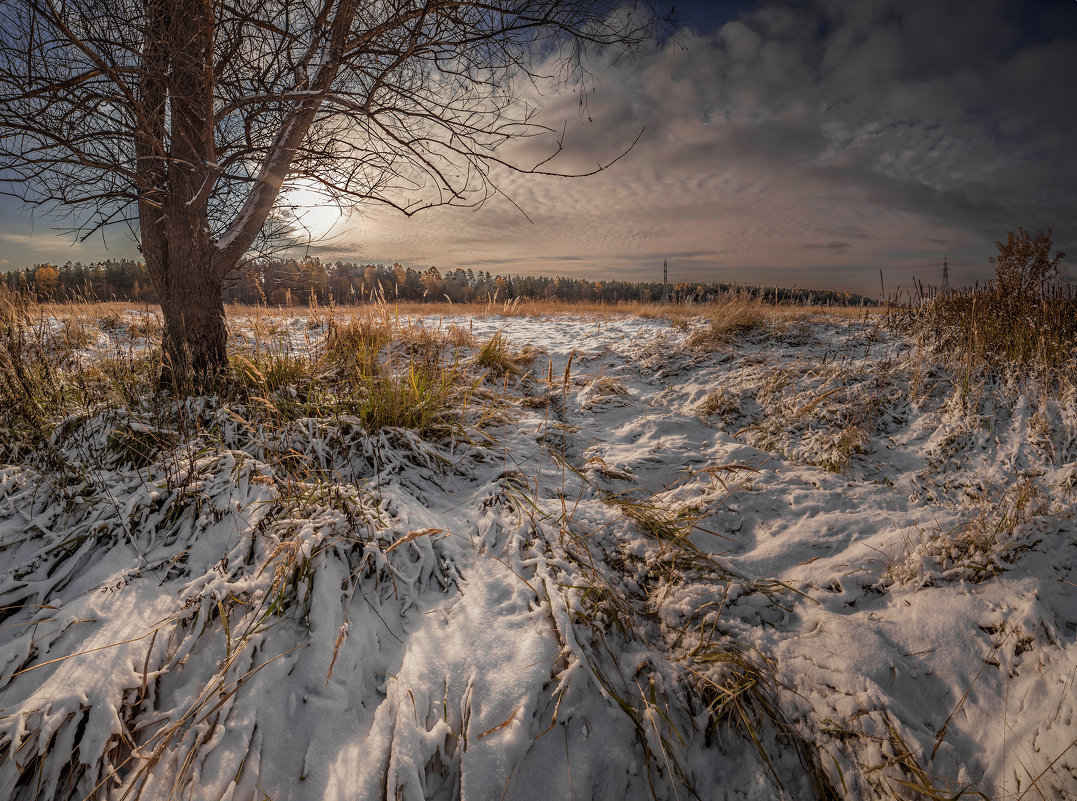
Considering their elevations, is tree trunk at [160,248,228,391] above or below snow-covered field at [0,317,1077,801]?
above

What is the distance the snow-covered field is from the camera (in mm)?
1140

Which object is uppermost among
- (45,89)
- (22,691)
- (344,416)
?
(45,89)

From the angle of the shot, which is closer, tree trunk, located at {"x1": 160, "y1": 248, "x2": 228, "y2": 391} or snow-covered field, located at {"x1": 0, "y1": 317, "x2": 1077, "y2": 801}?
snow-covered field, located at {"x1": 0, "y1": 317, "x2": 1077, "y2": 801}

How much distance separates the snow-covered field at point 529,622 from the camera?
3.74 feet

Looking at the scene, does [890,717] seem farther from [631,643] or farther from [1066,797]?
[631,643]

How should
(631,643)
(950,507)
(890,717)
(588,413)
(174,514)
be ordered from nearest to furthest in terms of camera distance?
1. (890,717)
2. (631,643)
3. (174,514)
4. (950,507)
5. (588,413)

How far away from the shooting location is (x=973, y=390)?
2984mm

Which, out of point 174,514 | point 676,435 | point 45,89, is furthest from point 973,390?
point 45,89

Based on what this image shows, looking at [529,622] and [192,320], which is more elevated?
[192,320]

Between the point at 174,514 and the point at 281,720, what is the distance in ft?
4.13

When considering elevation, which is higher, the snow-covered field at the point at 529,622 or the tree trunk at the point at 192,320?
the tree trunk at the point at 192,320

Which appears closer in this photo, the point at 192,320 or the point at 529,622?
the point at 529,622

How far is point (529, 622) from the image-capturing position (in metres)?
1.52

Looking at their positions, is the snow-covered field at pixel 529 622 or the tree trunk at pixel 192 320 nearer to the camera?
the snow-covered field at pixel 529 622
